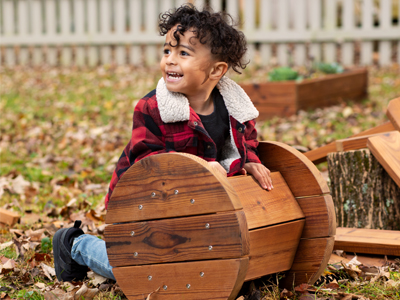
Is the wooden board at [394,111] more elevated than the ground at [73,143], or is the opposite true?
the wooden board at [394,111]

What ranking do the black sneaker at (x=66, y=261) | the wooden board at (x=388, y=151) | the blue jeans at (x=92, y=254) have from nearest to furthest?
1. the blue jeans at (x=92, y=254)
2. the black sneaker at (x=66, y=261)
3. the wooden board at (x=388, y=151)

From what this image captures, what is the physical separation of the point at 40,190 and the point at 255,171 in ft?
7.73

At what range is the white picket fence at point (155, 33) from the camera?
830 centimetres

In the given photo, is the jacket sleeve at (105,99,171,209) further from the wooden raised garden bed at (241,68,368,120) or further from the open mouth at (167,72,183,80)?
the wooden raised garden bed at (241,68,368,120)

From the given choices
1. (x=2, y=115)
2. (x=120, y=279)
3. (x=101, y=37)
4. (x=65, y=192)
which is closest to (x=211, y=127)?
(x=120, y=279)

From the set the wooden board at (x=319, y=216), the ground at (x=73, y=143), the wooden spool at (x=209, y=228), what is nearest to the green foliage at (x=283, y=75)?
the ground at (x=73, y=143)

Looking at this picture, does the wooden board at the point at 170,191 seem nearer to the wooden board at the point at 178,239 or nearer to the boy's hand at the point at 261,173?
the wooden board at the point at 178,239

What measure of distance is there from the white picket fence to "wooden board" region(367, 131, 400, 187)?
5.33 metres

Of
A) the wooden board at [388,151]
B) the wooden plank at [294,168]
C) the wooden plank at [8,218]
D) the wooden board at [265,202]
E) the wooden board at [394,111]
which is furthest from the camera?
the wooden plank at [8,218]

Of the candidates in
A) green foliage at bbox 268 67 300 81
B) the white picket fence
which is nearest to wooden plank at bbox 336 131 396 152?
green foliage at bbox 268 67 300 81

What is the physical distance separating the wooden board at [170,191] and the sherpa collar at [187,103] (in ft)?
0.85

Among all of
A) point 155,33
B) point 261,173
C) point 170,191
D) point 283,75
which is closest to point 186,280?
point 170,191

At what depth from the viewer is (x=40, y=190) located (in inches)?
157

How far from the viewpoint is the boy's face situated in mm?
2133
